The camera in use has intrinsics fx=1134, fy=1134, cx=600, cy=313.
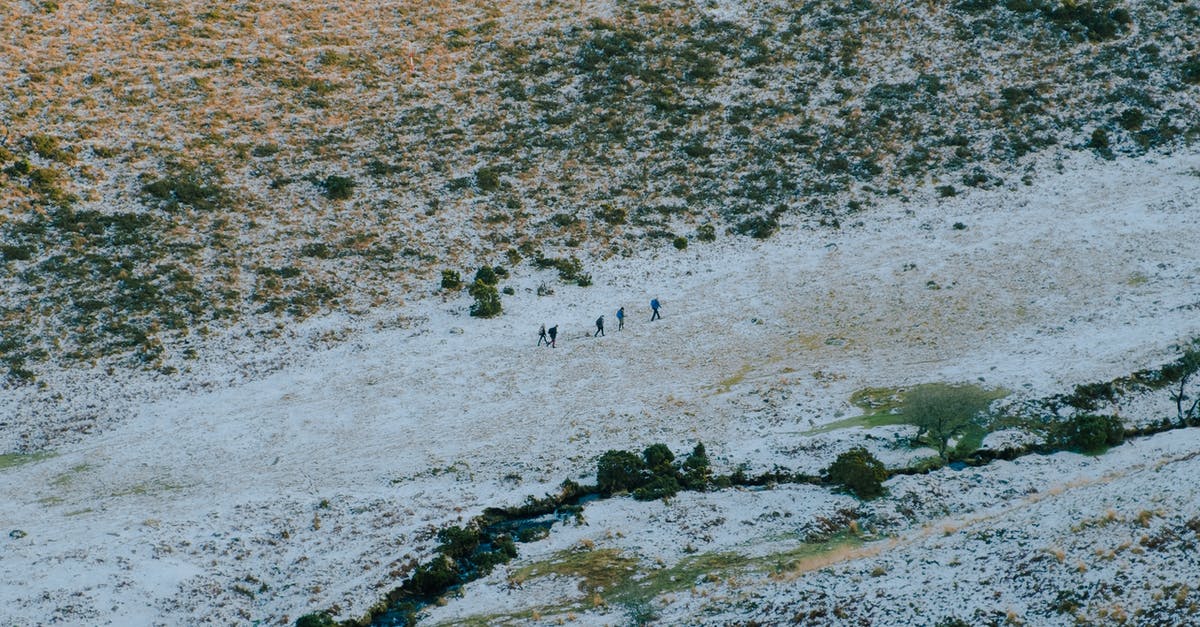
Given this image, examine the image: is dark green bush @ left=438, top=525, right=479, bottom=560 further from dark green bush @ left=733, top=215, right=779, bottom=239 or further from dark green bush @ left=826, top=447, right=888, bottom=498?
dark green bush @ left=733, top=215, right=779, bottom=239

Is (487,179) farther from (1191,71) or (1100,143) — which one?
(1191,71)

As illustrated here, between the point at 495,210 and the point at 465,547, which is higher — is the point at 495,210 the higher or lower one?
the higher one

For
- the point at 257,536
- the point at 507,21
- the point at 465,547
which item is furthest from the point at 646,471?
the point at 507,21

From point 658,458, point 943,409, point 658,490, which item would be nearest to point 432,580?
point 658,490

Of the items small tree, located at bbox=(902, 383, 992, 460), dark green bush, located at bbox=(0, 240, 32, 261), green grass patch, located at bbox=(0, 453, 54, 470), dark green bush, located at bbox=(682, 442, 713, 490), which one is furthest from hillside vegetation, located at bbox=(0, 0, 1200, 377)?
dark green bush, located at bbox=(682, 442, 713, 490)

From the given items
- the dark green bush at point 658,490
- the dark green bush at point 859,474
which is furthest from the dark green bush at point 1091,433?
the dark green bush at point 658,490

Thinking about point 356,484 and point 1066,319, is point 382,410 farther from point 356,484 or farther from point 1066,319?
point 1066,319
